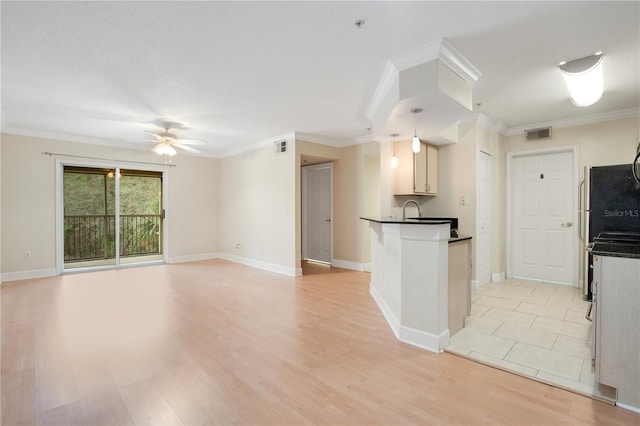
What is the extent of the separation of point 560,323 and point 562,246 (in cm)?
219

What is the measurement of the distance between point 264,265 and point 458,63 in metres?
4.96

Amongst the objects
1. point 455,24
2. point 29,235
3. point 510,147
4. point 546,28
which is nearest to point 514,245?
point 510,147

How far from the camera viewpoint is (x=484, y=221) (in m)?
4.81

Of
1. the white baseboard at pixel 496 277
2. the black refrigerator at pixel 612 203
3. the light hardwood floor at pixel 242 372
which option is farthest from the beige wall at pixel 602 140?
the light hardwood floor at pixel 242 372

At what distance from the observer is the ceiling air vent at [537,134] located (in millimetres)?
4789

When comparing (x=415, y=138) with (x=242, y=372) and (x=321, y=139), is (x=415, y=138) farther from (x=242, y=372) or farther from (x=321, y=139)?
(x=242, y=372)

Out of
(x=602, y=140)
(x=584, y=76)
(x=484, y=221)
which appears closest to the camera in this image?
(x=584, y=76)

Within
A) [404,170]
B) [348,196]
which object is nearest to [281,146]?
[348,196]

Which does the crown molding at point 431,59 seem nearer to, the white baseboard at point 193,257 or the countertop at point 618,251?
the countertop at point 618,251

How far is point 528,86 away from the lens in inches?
133

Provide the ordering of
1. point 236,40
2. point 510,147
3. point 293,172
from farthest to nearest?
point 293,172 < point 510,147 < point 236,40

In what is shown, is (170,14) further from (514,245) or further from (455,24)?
(514,245)

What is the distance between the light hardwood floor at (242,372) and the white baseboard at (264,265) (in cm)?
160

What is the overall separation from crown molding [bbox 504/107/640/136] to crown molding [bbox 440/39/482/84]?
2585 mm
